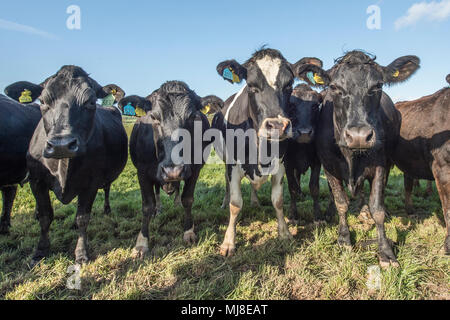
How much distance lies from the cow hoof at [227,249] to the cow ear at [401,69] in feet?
10.2

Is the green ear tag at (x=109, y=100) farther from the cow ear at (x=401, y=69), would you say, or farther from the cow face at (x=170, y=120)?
the cow ear at (x=401, y=69)

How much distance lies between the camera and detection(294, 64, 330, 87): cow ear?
395cm

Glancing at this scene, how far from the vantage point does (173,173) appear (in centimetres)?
345

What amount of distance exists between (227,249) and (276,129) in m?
1.85

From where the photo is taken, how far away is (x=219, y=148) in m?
5.73

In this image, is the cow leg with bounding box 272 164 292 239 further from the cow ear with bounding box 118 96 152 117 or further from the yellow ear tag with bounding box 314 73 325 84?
the cow ear with bounding box 118 96 152 117

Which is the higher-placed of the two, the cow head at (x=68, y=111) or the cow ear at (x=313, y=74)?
the cow ear at (x=313, y=74)

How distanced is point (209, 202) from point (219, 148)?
1.53 m

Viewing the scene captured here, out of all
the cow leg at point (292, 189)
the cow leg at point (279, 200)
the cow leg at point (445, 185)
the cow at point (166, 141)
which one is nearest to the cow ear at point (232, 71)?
the cow at point (166, 141)

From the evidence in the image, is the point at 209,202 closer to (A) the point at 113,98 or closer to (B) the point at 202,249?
(B) the point at 202,249

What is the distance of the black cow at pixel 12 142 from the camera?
4449 mm

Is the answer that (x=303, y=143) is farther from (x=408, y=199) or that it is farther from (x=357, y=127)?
(x=408, y=199)

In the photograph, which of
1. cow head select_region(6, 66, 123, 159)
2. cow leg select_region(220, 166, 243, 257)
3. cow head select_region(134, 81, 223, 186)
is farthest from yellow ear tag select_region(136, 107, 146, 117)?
cow leg select_region(220, 166, 243, 257)

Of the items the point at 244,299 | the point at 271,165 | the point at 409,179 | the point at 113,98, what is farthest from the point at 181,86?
the point at 409,179
